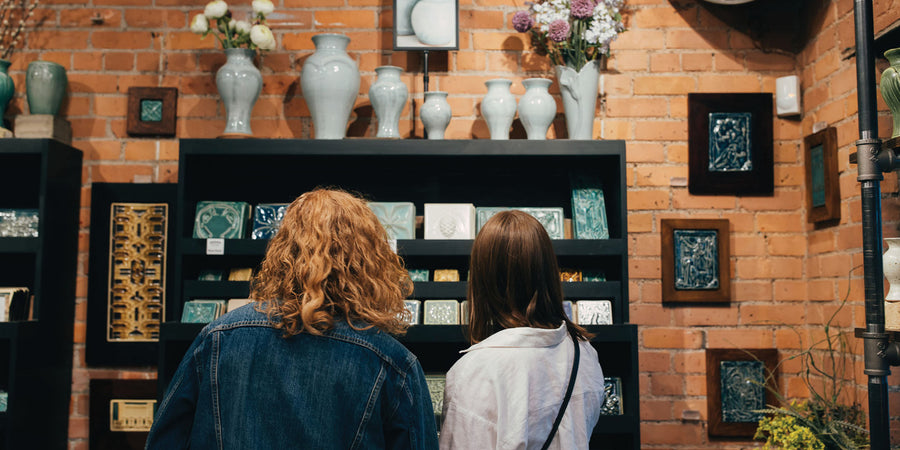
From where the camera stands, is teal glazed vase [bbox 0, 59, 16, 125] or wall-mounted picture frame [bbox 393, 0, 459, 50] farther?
wall-mounted picture frame [bbox 393, 0, 459, 50]

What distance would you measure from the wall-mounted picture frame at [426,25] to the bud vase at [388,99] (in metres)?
0.21

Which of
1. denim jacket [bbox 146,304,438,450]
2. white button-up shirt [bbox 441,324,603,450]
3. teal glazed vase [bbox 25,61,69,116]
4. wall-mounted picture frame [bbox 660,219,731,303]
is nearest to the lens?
denim jacket [bbox 146,304,438,450]

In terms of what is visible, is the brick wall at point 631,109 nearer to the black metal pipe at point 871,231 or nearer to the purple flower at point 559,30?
the purple flower at point 559,30

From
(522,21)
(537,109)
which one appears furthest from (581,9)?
(537,109)

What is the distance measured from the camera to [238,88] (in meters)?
2.50

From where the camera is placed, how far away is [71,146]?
2.69 m

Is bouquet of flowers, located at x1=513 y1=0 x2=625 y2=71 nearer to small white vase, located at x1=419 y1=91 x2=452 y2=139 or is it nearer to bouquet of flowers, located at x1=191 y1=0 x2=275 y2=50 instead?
small white vase, located at x1=419 y1=91 x2=452 y2=139

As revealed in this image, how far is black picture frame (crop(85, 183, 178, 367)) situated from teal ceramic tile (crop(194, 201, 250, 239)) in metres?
0.32

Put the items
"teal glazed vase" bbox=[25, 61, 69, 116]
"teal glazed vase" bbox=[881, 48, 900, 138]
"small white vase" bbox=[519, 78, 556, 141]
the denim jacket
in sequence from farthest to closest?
"teal glazed vase" bbox=[25, 61, 69, 116] → "small white vase" bbox=[519, 78, 556, 141] → "teal glazed vase" bbox=[881, 48, 900, 138] → the denim jacket

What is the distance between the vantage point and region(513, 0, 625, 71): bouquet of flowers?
252cm

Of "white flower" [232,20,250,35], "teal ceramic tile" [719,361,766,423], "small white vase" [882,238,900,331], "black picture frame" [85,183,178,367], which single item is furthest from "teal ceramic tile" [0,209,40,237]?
"small white vase" [882,238,900,331]

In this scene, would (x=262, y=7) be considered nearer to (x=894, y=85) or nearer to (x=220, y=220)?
(x=220, y=220)

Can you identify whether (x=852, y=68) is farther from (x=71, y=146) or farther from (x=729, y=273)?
(x=71, y=146)

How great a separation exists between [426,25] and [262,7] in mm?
601
